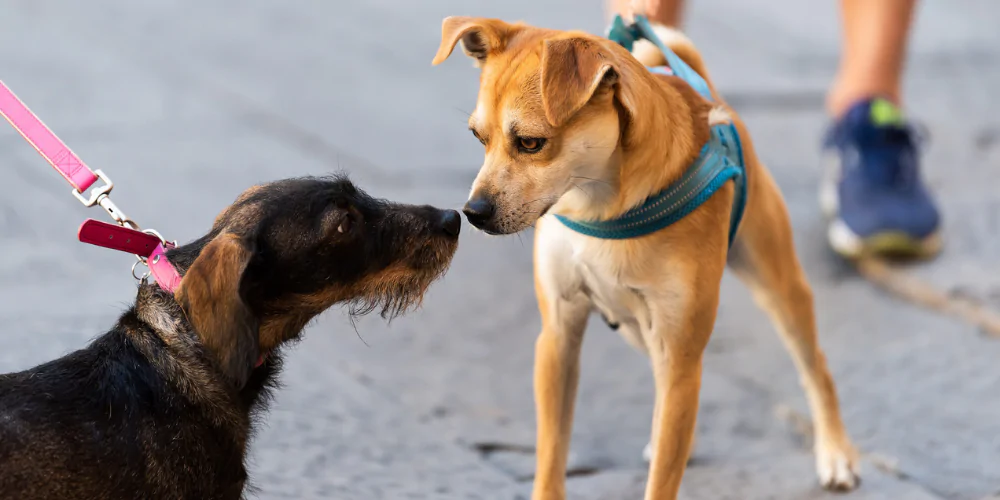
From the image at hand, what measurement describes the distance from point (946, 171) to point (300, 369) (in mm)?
4777

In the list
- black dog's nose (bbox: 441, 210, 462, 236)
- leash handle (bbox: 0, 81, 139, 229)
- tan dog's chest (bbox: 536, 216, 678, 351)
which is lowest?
tan dog's chest (bbox: 536, 216, 678, 351)

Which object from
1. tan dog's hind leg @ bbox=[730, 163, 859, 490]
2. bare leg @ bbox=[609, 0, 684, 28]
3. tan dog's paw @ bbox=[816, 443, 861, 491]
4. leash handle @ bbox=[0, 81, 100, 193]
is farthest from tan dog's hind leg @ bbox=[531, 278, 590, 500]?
leash handle @ bbox=[0, 81, 100, 193]

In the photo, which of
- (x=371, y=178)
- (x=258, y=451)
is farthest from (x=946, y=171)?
(x=258, y=451)

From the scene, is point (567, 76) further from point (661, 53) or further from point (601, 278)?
point (661, 53)

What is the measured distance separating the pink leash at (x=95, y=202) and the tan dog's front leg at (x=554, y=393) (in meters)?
1.15

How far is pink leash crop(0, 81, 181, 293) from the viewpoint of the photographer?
9.43 ft

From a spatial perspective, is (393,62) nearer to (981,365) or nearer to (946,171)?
(946,171)

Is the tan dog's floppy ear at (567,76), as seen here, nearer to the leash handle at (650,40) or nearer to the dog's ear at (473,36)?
the dog's ear at (473,36)

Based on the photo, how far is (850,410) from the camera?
468 cm

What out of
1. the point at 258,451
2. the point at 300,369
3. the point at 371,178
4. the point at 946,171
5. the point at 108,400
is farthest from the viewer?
the point at 946,171

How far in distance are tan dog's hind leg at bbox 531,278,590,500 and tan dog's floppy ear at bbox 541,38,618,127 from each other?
0.73m

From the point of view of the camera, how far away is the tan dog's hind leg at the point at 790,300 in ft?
12.0

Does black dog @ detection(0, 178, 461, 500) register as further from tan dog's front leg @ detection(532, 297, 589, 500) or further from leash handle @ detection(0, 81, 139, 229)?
tan dog's front leg @ detection(532, 297, 589, 500)

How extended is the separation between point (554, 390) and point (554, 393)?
0.04 ft
